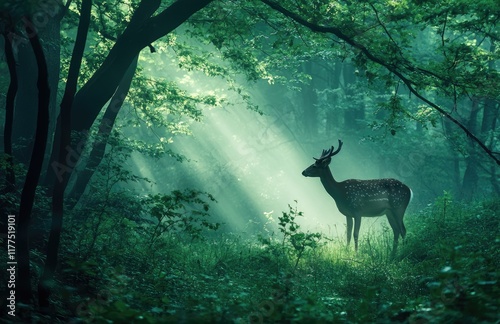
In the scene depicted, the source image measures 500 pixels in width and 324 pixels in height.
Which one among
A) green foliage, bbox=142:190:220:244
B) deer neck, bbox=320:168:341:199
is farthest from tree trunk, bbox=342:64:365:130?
green foliage, bbox=142:190:220:244

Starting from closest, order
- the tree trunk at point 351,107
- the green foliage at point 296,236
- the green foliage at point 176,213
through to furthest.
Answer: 1. the green foliage at point 176,213
2. the green foliage at point 296,236
3. the tree trunk at point 351,107

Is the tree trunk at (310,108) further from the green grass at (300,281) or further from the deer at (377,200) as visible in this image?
the deer at (377,200)

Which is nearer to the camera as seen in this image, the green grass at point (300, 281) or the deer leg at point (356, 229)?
the green grass at point (300, 281)

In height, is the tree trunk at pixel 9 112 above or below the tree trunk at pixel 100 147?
below

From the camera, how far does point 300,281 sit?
8094mm

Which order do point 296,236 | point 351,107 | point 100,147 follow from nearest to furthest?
point 296,236
point 100,147
point 351,107

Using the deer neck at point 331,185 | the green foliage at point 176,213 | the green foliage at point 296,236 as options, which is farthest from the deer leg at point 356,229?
the green foliage at point 176,213

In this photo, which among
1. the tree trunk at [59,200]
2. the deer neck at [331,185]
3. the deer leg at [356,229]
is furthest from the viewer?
the deer neck at [331,185]

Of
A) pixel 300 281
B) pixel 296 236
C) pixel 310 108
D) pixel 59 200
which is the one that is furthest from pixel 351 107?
pixel 59 200

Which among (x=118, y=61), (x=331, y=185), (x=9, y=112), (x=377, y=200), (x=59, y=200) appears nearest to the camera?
(x=59, y=200)

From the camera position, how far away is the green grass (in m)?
3.96

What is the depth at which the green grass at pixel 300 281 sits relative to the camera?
396 centimetres

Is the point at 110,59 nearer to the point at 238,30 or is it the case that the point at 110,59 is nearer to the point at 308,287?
the point at 238,30

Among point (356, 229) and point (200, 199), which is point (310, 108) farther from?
point (200, 199)
